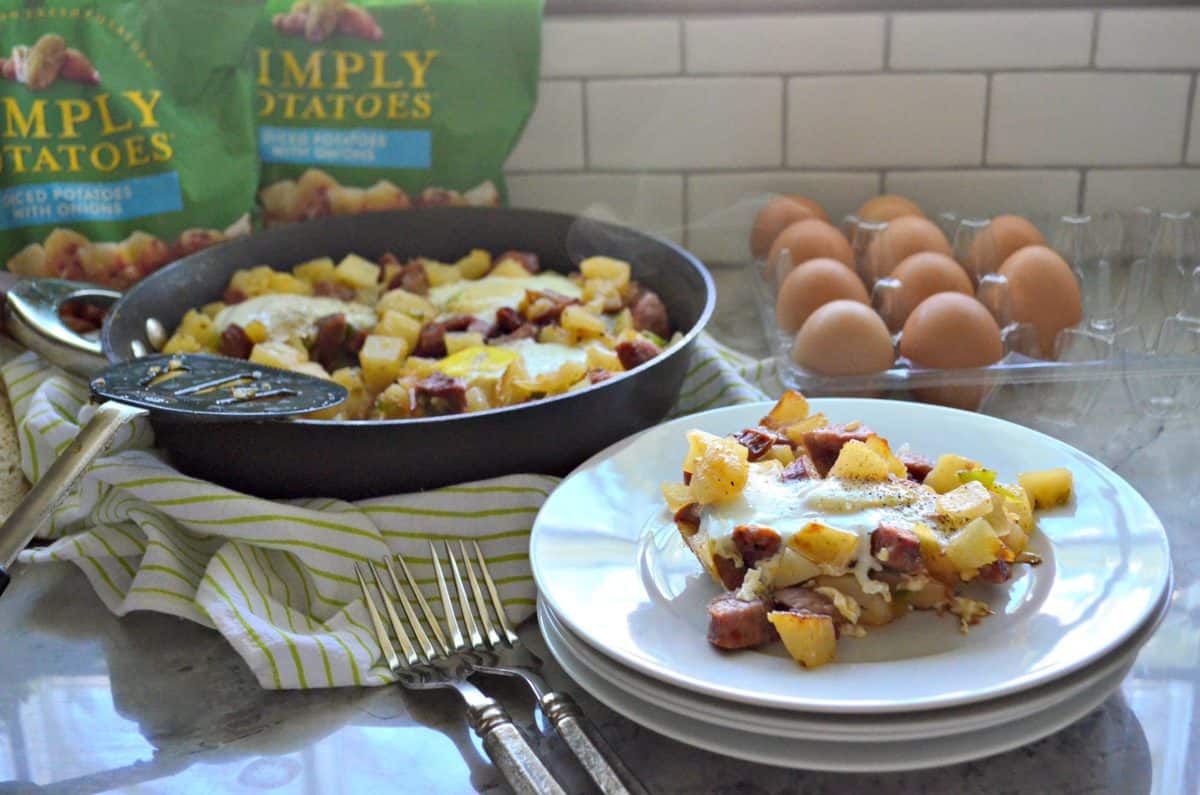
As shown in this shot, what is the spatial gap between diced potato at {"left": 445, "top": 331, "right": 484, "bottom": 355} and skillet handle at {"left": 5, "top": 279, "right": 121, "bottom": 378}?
0.32 m

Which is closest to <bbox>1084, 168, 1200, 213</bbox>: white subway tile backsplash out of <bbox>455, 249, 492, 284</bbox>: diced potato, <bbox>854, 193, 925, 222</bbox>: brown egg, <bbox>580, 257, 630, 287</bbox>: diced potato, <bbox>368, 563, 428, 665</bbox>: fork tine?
<bbox>854, 193, 925, 222</bbox>: brown egg

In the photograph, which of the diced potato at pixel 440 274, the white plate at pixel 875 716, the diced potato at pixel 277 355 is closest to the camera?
the white plate at pixel 875 716

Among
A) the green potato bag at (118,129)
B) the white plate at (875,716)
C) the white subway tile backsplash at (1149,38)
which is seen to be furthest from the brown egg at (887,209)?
the white plate at (875,716)

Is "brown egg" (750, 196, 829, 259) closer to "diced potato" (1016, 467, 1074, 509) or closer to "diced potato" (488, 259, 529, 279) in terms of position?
"diced potato" (488, 259, 529, 279)

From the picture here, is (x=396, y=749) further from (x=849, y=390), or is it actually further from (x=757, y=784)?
(x=849, y=390)

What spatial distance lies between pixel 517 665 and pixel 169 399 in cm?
34

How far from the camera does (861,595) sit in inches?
31.2

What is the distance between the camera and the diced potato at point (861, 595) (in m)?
0.79

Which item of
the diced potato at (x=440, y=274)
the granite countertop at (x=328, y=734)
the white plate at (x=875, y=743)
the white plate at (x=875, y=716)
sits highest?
the diced potato at (x=440, y=274)

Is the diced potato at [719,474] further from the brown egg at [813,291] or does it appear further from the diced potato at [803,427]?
the brown egg at [813,291]

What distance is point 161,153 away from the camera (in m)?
1.44

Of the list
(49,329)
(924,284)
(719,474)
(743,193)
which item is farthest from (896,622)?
(743,193)

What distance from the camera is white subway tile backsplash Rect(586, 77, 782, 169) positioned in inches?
63.2

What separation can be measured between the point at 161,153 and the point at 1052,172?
1.12m
